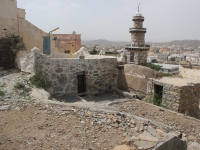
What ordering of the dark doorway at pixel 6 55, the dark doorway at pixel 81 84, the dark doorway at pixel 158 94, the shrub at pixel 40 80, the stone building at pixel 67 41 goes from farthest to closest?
the stone building at pixel 67 41
the dark doorway at pixel 6 55
the dark doorway at pixel 81 84
the dark doorway at pixel 158 94
the shrub at pixel 40 80

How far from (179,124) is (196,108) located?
304cm

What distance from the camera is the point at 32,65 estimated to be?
882 centimetres

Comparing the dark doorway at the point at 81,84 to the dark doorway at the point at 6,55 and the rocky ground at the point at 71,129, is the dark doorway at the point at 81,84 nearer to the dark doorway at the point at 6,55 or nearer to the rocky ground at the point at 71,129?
the dark doorway at the point at 6,55

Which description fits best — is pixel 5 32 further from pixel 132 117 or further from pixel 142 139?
pixel 142 139

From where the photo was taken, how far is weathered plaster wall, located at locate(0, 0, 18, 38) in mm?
11102

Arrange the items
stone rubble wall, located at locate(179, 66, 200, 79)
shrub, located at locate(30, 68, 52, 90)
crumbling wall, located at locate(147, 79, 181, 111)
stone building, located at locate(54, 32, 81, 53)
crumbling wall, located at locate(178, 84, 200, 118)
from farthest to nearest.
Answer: stone building, located at locate(54, 32, 81, 53), stone rubble wall, located at locate(179, 66, 200, 79), crumbling wall, located at locate(178, 84, 200, 118), crumbling wall, located at locate(147, 79, 181, 111), shrub, located at locate(30, 68, 52, 90)

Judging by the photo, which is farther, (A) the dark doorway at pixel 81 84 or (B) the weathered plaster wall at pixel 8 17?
Result: (B) the weathered plaster wall at pixel 8 17

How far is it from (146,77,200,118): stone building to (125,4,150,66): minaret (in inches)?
518

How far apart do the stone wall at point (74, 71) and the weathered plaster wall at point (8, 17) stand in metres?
3.28

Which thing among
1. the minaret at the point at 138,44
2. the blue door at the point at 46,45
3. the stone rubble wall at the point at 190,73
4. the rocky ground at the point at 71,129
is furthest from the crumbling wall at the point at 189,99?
the minaret at the point at 138,44

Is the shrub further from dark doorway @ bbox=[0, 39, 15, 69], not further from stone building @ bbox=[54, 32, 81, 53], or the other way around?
stone building @ bbox=[54, 32, 81, 53]

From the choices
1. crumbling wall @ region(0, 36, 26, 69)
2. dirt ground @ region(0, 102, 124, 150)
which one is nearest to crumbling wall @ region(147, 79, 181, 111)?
dirt ground @ region(0, 102, 124, 150)

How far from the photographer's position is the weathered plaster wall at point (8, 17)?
11102 millimetres

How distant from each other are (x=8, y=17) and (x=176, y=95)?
9.63m
